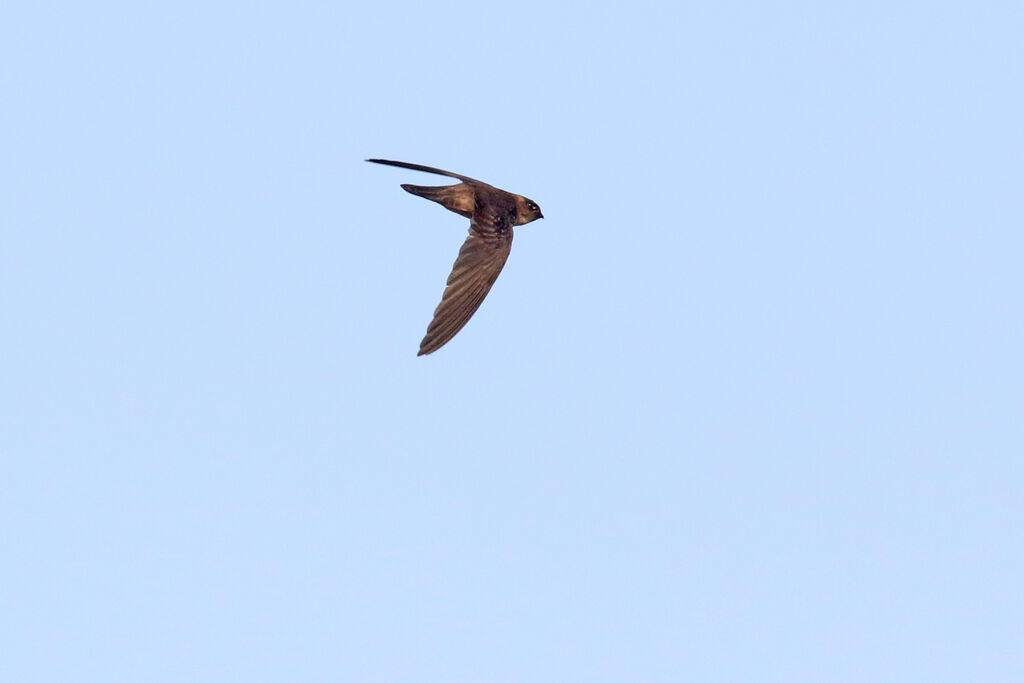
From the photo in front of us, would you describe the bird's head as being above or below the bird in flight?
above

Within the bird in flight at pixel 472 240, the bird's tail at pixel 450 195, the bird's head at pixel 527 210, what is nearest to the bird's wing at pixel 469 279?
the bird in flight at pixel 472 240

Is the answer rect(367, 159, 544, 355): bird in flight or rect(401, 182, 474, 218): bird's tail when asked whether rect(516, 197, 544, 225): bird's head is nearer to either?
rect(367, 159, 544, 355): bird in flight

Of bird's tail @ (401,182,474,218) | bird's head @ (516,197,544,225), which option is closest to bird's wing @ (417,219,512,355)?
bird's tail @ (401,182,474,218)

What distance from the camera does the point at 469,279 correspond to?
16.3 m

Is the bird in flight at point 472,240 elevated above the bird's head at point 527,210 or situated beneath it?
situated beneath

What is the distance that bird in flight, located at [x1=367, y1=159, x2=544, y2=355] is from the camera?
15305 mm

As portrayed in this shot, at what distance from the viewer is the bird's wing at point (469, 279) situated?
15023 millimetres

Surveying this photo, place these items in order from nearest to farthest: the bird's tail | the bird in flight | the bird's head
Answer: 1. the bird in flight
2. the bird's tail
3. the bird's head

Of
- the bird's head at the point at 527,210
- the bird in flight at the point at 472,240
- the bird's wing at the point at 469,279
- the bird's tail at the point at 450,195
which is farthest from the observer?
the bird's head at the point at 527,210

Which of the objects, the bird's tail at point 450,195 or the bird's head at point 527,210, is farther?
the bird's head at point 527,210

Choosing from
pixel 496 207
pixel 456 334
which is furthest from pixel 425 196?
pixel 456 334

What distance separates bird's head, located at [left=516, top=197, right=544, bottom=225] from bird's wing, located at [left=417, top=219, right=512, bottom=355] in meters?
1.53

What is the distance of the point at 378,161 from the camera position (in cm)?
1636

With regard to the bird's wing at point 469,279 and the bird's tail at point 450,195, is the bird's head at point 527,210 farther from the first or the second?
the bird's wing at point 469,279
